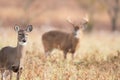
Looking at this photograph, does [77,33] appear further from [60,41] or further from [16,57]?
[16,57]

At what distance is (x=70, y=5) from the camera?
61156mm

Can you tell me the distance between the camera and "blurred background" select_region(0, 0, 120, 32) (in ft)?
139

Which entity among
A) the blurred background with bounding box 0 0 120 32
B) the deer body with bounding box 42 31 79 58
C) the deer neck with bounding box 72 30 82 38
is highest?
the deer neck with bounding box 72 30 82 38

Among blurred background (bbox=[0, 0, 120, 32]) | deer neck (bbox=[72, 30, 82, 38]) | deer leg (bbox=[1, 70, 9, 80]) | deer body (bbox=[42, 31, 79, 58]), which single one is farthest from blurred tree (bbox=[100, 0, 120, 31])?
deer leg (bbox=[1, 70, 9, 80])

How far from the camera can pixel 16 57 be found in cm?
1153

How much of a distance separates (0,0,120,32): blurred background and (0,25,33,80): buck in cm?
2684

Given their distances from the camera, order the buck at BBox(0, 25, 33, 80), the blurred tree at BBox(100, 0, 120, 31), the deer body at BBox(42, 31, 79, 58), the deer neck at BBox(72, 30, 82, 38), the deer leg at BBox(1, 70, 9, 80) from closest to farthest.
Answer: the buck at BBox(0, 25, 33, 80) → the deer leg at BBox(1, 70, 9, 80) → the deer neck at BBox(72, 30, 82, 38) → the deer body at BBox(42, 31, 79, 58) → the blurred tree at BBox(100, 0, 120, 31)

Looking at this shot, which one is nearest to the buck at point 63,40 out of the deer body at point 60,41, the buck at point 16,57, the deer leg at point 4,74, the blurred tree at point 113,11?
the deer body at point 60,41

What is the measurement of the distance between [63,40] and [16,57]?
7235mm

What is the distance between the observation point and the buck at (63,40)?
59.4ft

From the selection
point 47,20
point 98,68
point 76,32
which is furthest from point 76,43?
point 47,20

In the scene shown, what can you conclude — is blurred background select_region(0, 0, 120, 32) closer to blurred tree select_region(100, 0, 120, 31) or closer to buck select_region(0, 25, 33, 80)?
blurred tree select_region(100, 0, 120, 31)

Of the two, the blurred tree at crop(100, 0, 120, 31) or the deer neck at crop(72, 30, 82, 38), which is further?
the blurred tree at crop(100, 0, 120, 31)

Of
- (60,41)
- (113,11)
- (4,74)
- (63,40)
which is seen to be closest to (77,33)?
(63,40)
